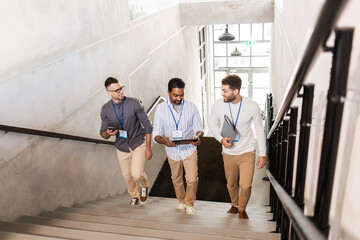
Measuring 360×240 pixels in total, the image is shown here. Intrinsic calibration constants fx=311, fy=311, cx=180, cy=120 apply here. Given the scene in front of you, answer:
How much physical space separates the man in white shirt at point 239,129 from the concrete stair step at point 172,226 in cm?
54

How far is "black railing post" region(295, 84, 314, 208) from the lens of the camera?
135 centimetres

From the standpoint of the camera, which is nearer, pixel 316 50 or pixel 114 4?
pixel 316 50

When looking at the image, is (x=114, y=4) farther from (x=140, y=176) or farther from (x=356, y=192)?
(x=356, y=192)

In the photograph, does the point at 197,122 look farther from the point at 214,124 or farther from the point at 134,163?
the point at 134,163

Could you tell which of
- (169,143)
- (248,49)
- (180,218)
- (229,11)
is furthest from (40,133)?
(248,49)

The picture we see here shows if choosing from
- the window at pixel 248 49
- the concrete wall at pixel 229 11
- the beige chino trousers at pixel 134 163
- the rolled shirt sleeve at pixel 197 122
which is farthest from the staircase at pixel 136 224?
the window at pixel 248 49

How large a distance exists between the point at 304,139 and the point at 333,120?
0.47 meters

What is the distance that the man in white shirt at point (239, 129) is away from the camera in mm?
2756

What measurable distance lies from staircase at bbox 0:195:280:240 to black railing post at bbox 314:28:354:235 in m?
1.36

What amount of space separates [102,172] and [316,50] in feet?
12.2

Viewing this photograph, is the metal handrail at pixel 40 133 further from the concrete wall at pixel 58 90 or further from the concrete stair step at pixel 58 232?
the concrete stair step at pixel 58 232

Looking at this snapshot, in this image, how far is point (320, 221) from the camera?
1.09 meters

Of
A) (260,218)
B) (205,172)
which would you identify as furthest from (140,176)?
(205,172)

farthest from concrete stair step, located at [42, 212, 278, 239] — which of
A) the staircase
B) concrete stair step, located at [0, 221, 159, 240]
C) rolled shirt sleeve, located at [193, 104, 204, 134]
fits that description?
rolled shirt sleeve, located at [193, 104, 204, 134]
